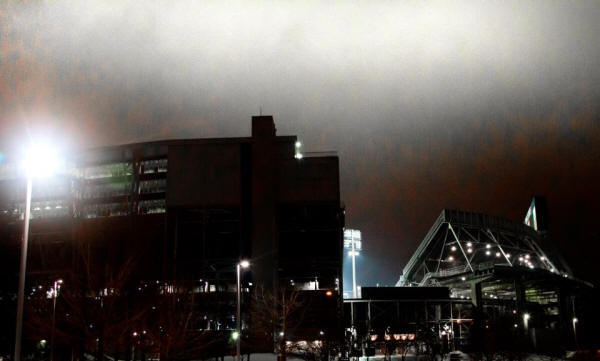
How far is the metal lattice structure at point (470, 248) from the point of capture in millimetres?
92250

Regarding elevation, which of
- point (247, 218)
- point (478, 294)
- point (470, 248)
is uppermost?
point (247, 218)

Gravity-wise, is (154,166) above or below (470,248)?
above

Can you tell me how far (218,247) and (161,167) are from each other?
78.4 feet

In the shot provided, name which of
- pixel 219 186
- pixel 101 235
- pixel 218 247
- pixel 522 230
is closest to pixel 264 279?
pixel 218 247

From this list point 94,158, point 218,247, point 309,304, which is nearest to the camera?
point 309,304

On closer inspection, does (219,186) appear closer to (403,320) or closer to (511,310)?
(403,320)

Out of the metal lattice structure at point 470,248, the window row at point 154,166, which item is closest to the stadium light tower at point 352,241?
the metal lattice structure at point 470,248

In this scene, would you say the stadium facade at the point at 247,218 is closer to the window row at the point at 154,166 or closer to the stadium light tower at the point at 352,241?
the window row at the point at 154,166

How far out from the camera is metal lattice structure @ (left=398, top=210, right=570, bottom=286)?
303 ft

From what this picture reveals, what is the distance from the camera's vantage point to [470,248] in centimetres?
10212

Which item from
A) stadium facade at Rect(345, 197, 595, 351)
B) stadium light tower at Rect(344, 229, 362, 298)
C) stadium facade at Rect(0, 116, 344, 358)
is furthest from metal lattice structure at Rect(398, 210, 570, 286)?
stadium light tower at Rect(344, 229, 362, 298)

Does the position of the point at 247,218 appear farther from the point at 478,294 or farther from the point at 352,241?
the point at 352,241

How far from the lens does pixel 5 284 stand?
159 ft

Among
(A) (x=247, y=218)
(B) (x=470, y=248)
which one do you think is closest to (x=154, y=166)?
(A) (x=247, y=218)
